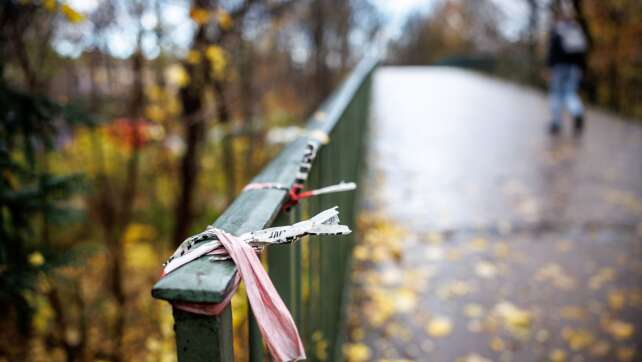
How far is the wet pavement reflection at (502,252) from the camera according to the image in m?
2.95

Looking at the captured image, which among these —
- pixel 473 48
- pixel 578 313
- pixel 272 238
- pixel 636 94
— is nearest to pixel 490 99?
pixel 636 94

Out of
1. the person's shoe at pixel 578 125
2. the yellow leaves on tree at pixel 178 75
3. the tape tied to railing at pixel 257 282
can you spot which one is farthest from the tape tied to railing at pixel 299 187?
the person's shoe at pixel 578 125

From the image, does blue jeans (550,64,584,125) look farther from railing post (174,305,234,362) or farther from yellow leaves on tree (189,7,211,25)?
railing post (174,305,234,362)

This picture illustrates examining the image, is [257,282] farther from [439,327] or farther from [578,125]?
[578,125]

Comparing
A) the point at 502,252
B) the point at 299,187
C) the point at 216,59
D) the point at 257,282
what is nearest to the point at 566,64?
the point at 502,252

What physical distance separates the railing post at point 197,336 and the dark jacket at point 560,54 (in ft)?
26.9

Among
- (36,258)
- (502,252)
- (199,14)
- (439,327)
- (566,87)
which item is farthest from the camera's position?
(566,87)

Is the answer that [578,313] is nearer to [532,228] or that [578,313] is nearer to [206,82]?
[532,228]

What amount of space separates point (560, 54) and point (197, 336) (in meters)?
8.28

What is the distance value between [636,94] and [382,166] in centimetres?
1116

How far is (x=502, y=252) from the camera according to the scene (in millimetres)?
3996

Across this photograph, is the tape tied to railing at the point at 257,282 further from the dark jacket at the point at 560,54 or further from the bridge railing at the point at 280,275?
the dark jacket at the point at 560,54

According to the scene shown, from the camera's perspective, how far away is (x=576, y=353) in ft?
9.30

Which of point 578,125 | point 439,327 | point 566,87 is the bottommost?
point 439,327
